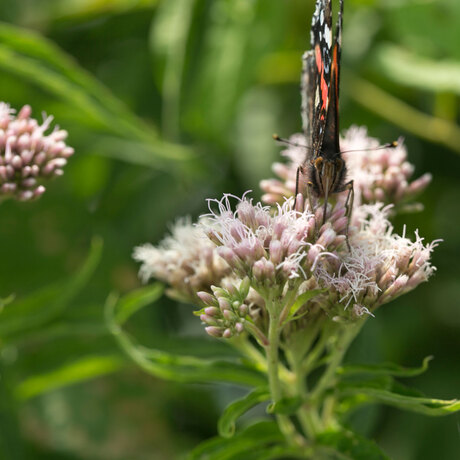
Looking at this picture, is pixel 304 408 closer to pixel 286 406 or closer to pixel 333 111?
pixel 286 406

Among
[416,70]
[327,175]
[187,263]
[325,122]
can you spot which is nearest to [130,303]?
[187,263]

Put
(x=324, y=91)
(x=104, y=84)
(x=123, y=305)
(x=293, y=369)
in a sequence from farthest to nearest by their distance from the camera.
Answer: (x=104, y=84)
(x=123, y=305)
(x=293, y=369)
(x=324, y=91)

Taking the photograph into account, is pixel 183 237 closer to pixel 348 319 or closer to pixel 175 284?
pixel 175 284

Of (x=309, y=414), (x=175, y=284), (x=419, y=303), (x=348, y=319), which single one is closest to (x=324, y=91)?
(x=348, y=319)

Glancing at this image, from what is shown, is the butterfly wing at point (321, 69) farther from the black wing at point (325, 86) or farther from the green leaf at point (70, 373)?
the green leaf at point (70, 373)

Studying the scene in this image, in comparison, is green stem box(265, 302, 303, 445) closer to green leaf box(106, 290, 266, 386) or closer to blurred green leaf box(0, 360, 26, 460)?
green leaf box(106, 290, 266, 386)

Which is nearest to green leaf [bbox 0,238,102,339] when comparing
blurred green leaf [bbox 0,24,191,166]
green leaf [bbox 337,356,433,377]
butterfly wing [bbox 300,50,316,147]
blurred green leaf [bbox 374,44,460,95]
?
blurred green leaf [bbox 0,24,191,166]
